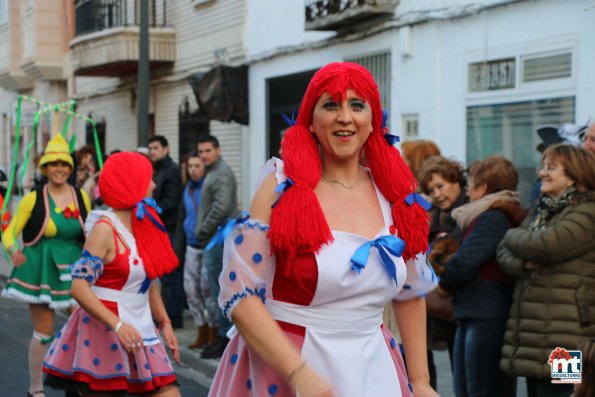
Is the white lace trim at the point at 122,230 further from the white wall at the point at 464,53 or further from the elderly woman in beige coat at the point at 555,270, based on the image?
the white wall at the point at 464,53

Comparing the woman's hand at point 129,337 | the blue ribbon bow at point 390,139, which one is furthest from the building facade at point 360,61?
the blue ribbon bow at point 390,139

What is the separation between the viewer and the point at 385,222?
3.78m

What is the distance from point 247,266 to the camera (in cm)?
355

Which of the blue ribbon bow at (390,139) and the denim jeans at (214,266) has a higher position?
the blue ribbon bow at (390,139)

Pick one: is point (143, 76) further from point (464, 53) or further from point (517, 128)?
point (517, 128)

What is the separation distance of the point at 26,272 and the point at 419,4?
608cm

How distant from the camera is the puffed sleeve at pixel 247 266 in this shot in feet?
11.6

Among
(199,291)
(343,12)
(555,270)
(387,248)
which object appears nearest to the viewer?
(387,248)

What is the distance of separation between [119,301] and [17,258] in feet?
8.20

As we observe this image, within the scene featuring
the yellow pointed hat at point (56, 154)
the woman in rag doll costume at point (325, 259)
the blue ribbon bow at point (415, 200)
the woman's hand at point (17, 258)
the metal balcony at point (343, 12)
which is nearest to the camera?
the woman in rag doll costume at point (325, 259)

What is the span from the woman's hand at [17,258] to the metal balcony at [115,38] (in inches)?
472

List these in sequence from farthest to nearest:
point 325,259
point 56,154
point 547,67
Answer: point 547,67 → point 56,154 → point 325,259

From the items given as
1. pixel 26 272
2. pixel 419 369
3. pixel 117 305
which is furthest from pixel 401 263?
pixel 26 272

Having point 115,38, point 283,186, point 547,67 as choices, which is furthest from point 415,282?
point 115,38
